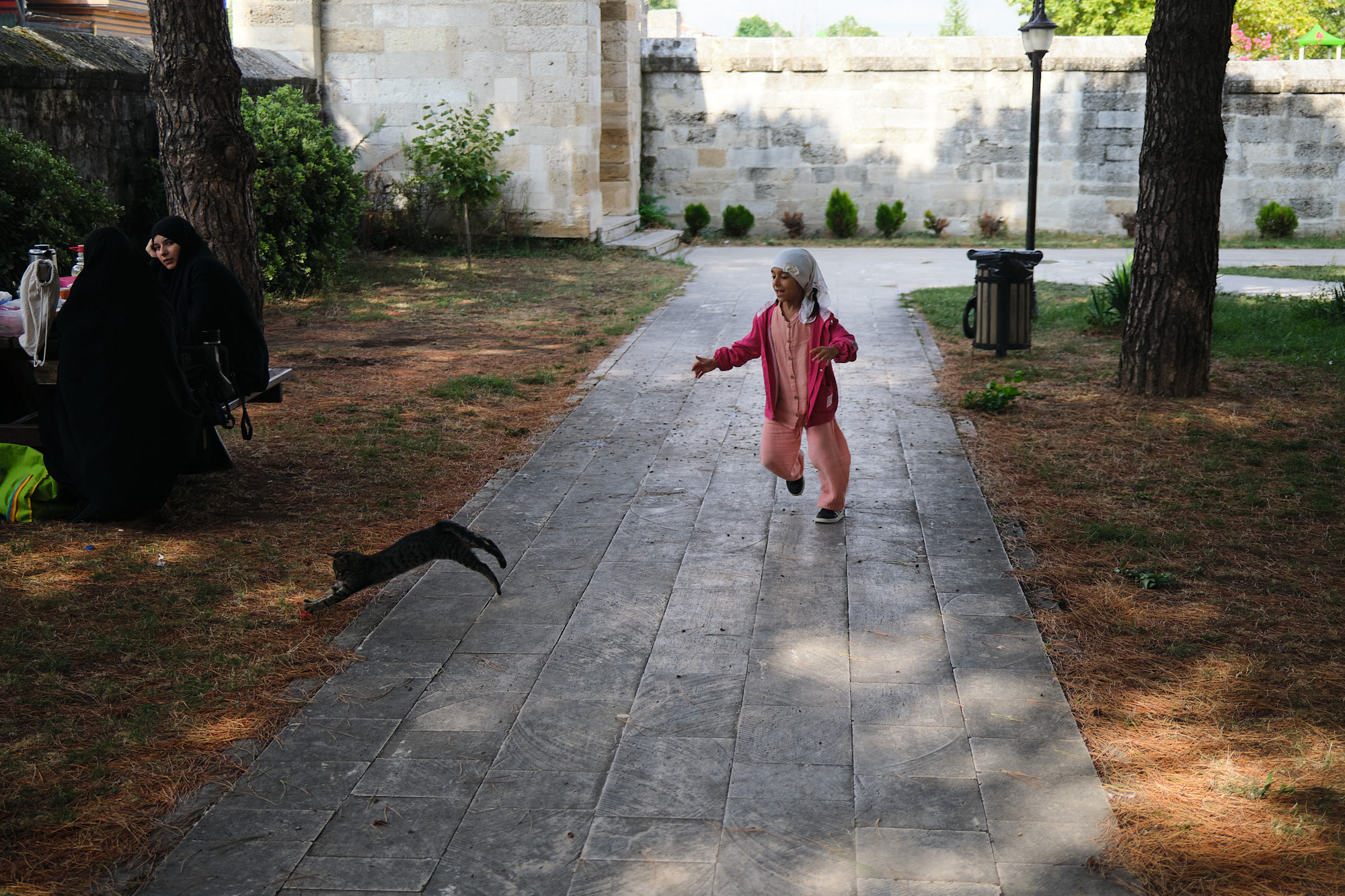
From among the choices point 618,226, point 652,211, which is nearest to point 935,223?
point 652,211

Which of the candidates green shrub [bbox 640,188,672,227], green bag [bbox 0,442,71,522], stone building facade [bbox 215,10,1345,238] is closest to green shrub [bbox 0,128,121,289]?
green bag [bbox 0,442,71,522]

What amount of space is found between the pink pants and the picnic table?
2.90 m

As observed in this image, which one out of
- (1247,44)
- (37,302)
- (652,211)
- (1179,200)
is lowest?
(37,302)

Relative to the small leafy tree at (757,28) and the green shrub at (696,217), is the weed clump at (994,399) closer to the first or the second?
the green shrub at (696,217)

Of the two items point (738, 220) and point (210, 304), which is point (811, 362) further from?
point (738, 220)

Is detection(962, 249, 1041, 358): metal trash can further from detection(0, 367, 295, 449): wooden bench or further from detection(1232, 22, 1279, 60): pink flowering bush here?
detection(1232, 22, 1279, 60): pink flowering bush

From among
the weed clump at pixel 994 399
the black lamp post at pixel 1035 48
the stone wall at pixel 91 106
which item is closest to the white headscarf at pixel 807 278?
the weed clump at pixel 994 399

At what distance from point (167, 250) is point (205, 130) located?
238cm

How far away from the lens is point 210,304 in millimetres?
6074

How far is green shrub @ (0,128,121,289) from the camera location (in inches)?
325

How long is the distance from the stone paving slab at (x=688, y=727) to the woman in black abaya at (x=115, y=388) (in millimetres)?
1528

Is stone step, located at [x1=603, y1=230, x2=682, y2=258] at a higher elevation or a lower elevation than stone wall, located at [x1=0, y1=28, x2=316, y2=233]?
lower

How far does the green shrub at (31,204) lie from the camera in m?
8.26

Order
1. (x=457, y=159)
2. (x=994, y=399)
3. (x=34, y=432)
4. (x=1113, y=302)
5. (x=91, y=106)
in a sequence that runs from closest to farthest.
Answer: (x=34, y=432)
(x=994, y=399)
(x=91, y=106)
(x=1113, y=302)
(x=457, y=159)
